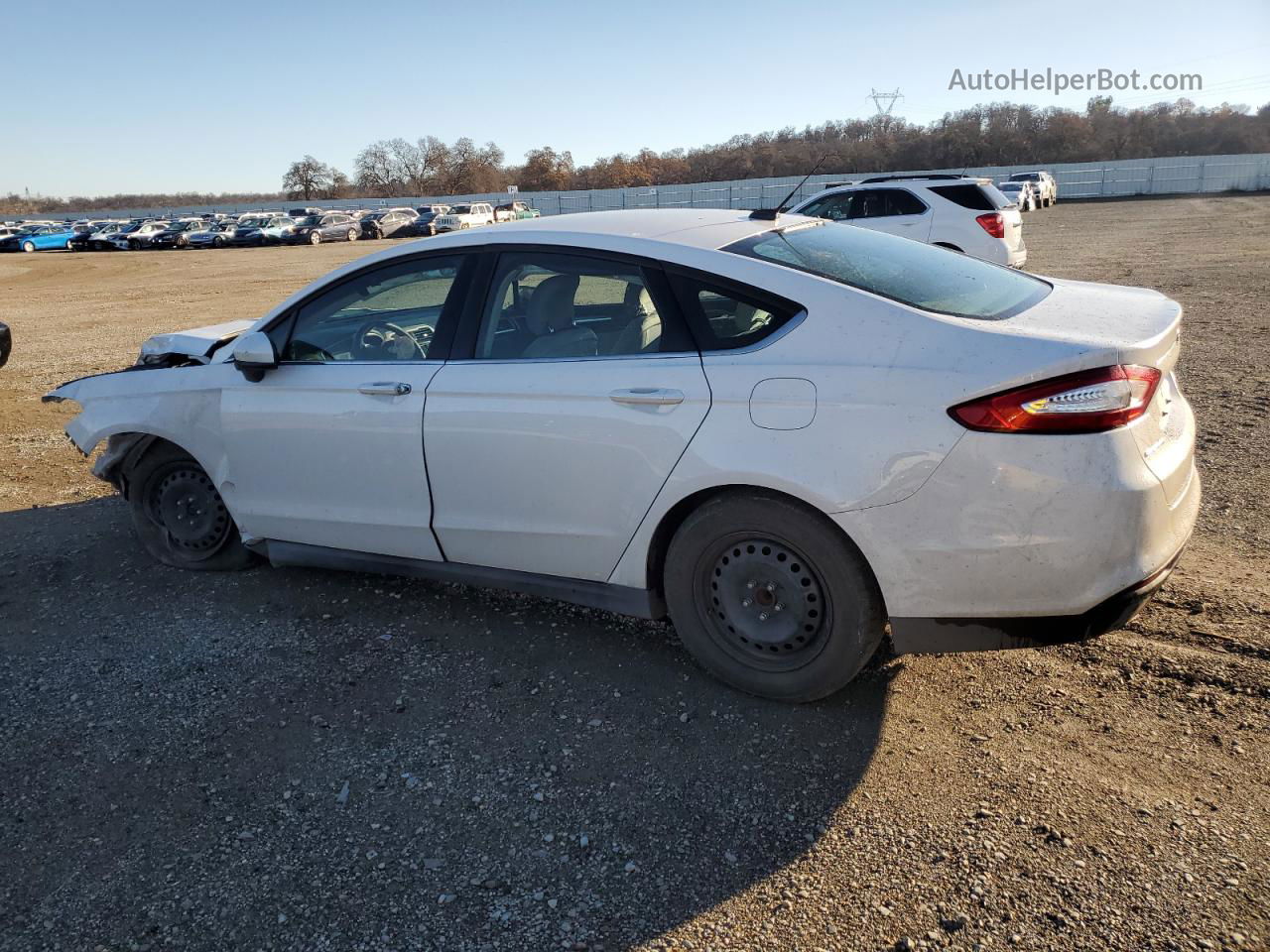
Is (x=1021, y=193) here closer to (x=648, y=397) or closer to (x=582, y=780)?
(x=648, y=397)

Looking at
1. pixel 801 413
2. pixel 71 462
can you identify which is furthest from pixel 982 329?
pixel 71 462

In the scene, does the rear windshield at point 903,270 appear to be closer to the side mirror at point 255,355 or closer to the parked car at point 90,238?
the side mirror at point 255,355

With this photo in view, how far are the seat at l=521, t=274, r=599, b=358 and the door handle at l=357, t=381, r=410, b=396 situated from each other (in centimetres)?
54

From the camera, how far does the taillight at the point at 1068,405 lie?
2771 mm

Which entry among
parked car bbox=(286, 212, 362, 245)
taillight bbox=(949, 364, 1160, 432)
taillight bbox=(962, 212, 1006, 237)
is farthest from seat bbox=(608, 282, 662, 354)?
parked car bbox=(286, 212, 362, 245)

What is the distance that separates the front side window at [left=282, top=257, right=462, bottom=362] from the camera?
4.07 metres

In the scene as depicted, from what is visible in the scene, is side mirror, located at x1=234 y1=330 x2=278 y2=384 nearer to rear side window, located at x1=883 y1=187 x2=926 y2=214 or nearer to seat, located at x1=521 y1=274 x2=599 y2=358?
seat, located at x1=521 y1=274 x2=599 y2=358

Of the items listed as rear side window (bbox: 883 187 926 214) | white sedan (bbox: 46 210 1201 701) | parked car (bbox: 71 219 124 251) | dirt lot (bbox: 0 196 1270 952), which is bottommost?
dirt lot (bbox: 0 196 1270 952)

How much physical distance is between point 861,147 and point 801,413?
7996cm

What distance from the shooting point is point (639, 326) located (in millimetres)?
3535

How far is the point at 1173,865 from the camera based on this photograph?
252 centimetres

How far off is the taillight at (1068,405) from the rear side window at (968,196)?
12.2 m

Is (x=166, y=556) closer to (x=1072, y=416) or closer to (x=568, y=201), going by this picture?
(x=1072, y=416)

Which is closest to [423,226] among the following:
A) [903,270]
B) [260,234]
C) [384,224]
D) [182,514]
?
[384,224]
